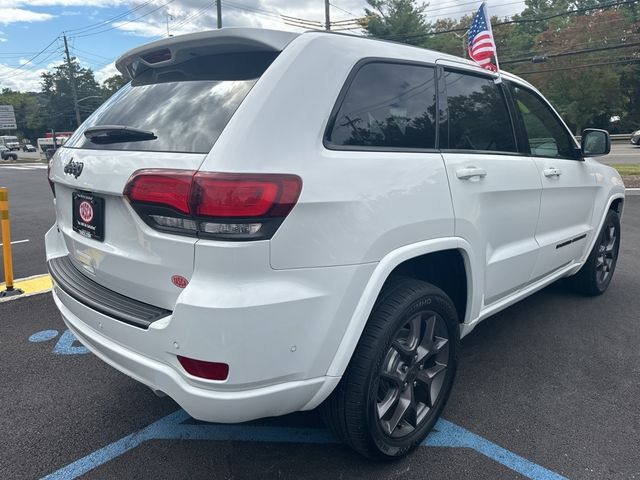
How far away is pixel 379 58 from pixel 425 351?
1.44 metres

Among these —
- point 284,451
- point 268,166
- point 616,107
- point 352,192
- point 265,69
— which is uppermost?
point 616,107

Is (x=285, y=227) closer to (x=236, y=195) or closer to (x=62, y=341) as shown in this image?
(x=236, y=195)

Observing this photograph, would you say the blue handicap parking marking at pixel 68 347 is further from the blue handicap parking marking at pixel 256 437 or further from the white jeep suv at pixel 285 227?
the blue handicap parking marking at pixel 256 437

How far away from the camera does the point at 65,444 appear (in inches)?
99.0

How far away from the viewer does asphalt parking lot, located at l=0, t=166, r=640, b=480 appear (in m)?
2.34

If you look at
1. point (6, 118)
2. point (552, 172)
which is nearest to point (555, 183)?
point (552, 172)

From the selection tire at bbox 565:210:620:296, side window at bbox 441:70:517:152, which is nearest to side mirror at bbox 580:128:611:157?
tire at bbox 565:210:620:296

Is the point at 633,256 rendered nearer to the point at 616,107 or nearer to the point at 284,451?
the point at 284,451

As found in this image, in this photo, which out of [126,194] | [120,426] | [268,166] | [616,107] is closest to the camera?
[268,166]

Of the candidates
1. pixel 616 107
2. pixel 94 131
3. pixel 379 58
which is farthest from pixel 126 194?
pixel 616 107

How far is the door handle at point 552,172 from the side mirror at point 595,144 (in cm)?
65

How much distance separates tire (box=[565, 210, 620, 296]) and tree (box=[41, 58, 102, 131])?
8793 centimetres

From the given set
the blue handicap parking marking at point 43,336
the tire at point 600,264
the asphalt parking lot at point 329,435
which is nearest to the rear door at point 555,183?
the tire at point 600,264

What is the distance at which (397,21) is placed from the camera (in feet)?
120
